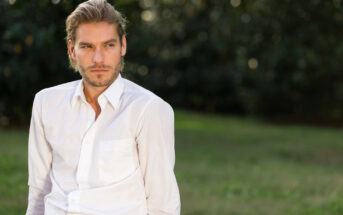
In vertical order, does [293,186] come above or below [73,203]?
below

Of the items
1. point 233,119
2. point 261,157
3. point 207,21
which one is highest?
point 207,21

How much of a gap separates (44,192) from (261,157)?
28.5 ft

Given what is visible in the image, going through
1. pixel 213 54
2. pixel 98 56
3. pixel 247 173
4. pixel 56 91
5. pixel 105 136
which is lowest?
pixel 213 54

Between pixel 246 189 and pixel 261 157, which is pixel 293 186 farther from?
pixel 261 157

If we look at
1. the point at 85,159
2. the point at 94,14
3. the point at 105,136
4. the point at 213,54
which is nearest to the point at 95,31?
the point at 94,14

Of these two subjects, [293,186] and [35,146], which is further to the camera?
[293,186]

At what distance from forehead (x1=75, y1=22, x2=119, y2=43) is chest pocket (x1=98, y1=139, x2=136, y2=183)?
1.64 ft

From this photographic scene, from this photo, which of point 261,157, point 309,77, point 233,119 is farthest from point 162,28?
point 261,157

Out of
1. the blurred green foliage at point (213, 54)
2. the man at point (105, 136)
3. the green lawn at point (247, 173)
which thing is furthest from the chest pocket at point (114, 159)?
the green lawn at point (247, 173)

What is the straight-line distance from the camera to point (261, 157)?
11.2 meters

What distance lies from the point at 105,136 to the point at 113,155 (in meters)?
0.10

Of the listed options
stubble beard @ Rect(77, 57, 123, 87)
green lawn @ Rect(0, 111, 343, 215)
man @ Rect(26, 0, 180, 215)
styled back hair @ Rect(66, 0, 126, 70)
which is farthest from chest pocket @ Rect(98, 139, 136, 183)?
green lawn @ Rect(0, 111, 343, 215)

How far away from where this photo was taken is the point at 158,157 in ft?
8.64

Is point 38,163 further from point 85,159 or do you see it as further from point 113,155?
point 113,155
